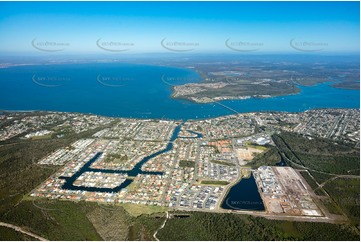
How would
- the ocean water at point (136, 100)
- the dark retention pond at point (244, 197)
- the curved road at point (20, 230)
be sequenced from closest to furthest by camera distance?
the curved road at point (20, 230) → the dark retention pond at point (244, 197) → the ocean water at point (136, 100)

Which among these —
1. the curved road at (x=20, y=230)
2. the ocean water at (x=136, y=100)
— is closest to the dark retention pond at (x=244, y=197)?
the curved road at (x=20, y=230)

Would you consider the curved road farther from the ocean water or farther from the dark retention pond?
the ocean water

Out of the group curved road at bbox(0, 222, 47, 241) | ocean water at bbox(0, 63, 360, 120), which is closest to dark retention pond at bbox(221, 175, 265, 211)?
curved road at bbox(0, 222, 47, 241)

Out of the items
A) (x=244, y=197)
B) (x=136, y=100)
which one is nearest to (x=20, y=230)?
(x=244, y=197)

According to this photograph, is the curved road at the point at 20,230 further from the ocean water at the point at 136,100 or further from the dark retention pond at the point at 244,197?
the ocean water at the point at 136,100

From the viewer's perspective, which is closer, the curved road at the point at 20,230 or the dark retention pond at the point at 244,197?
the curved road at the point at 20,230

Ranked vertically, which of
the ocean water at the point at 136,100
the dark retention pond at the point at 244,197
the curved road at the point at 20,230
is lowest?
the curved road at the point at 20,230

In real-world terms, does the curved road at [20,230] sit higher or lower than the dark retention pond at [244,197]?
lower

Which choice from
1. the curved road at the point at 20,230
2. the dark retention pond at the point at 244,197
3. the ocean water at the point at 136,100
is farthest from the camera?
the ocean water at the point at 136,100

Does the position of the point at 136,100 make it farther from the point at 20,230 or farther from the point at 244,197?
the point at 20,230

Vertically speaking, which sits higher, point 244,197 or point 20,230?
point 244,197
